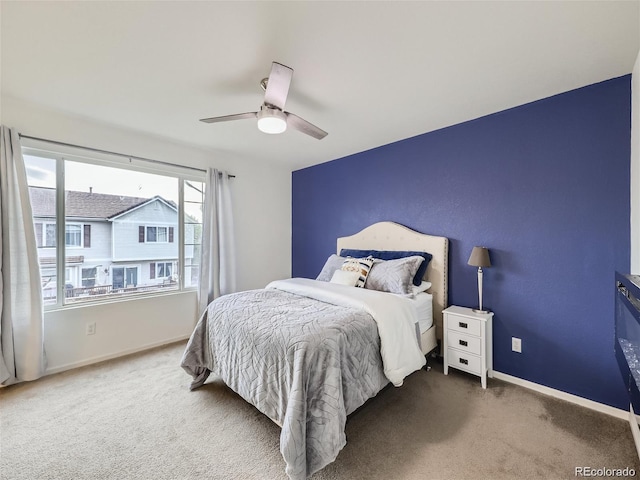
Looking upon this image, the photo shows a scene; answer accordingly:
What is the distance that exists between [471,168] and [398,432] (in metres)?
2.36

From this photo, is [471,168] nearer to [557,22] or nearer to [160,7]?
[557,22]

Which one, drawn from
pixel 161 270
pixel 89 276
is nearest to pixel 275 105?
pixel 161 270

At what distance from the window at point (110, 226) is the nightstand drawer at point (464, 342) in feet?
10.0

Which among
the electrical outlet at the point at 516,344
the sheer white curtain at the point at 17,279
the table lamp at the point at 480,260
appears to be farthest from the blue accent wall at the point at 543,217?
the sheer white curtain at the point at 17,279

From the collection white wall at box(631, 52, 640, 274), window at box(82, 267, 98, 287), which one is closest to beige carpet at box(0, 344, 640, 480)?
window at box(82, 267, 98, 287)

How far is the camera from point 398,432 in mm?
1732

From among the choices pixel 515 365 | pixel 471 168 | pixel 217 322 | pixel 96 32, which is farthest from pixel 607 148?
pixel 96 32

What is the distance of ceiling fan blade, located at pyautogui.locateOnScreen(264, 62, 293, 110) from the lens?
5.09 ft

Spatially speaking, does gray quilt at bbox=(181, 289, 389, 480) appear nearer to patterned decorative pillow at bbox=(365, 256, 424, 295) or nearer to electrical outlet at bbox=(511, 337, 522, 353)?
patterned decorative pillow at bbox=(365, 256, 424, 295)

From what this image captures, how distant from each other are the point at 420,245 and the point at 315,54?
2096 mm

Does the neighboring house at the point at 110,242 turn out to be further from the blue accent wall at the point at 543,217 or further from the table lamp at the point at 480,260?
the table lamp at the point at 480,260

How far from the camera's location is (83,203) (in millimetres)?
2723

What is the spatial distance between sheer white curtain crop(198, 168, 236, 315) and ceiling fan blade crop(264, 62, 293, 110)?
197 cm

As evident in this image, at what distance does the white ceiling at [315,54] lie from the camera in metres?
1.35
